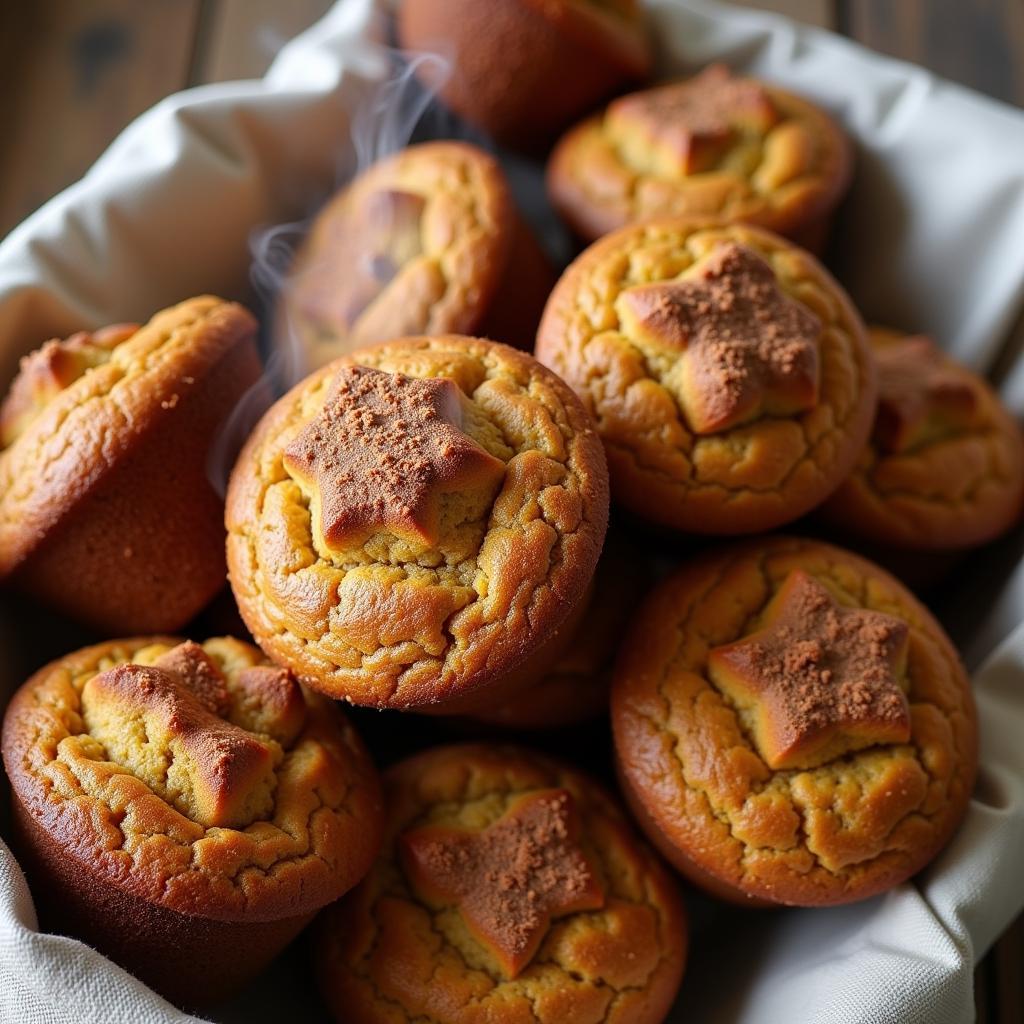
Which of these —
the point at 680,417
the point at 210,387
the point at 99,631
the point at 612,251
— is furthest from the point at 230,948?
the point at 612,251

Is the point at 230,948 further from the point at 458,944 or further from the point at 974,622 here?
the point at 974,622

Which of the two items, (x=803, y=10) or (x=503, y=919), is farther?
(x=803, y=10)

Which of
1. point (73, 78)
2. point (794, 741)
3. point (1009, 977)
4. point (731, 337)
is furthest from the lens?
point (73, 78)

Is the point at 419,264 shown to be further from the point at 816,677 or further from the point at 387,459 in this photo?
the point at 816,677

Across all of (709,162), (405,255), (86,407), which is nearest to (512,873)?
(86,407)

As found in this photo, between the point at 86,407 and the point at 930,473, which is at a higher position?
the point at 86,407

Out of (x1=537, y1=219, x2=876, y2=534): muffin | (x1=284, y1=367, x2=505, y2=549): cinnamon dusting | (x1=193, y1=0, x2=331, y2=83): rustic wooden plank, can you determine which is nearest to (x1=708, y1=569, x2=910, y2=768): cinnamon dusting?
(x1=537, y1=219, x2=876, y2=534): muffin

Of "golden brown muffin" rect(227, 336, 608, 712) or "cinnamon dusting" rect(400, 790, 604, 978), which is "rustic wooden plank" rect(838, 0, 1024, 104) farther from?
"cinnamon dusting" rect(400, 790, 604, 978)
